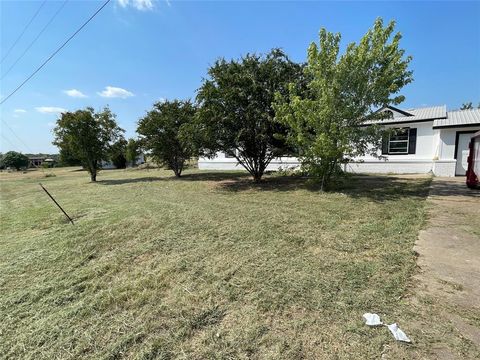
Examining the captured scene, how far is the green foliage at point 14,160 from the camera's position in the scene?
5534 cm

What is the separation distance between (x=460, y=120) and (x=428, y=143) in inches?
64.9

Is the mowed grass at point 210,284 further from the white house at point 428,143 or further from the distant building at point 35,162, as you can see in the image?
the distant building at point 35,162

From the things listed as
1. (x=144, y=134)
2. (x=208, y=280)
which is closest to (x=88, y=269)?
(x=208, y=280)

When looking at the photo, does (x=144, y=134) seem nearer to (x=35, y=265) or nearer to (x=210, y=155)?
(x=210, y=155)

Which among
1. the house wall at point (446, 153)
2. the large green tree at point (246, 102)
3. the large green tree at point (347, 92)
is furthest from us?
the house wall at point (446, 153)

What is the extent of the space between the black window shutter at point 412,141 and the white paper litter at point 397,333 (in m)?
14.5

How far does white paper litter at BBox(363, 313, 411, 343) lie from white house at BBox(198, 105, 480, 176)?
1111 cm

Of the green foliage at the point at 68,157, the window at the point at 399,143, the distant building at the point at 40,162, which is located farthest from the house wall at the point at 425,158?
the distant building at the point at 40,162

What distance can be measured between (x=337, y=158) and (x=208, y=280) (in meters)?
6.71

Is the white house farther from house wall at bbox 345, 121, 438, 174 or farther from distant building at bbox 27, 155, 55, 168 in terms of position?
distant building at bbox 27, 155, 55, 168

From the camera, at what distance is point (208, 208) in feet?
Result: 23.6

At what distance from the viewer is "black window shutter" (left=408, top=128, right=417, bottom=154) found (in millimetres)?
13967

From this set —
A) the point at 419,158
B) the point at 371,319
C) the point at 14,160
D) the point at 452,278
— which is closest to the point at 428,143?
the point at 419,158

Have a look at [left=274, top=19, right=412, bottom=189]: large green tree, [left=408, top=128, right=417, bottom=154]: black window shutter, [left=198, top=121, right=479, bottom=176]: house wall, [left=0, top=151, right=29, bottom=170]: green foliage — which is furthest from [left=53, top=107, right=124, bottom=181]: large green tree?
[left=0, top=151, right=29, bottom=170]: green foliage
